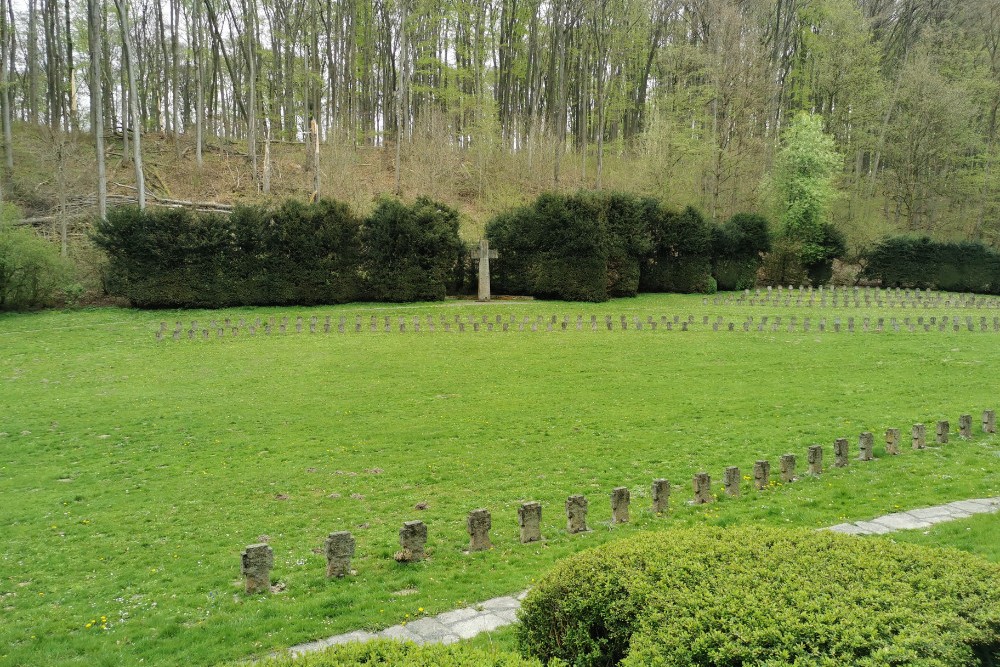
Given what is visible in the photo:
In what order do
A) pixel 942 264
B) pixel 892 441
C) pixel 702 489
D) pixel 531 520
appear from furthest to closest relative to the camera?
1. pixel 942 264
2. pixel 892 441
3. pixel 702 489
4. pixel 531 520

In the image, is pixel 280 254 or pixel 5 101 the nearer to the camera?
pixel 280 254

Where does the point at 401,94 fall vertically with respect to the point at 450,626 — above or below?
above

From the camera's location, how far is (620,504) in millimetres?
6918

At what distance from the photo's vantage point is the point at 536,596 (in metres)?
3.98

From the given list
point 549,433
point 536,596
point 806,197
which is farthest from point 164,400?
point 806,197

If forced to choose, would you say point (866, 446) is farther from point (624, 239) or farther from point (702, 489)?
point (624, 239)

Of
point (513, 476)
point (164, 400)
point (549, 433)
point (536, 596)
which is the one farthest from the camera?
point (164, 400)

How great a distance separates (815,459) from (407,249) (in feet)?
72.4

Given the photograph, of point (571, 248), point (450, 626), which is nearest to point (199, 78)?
point (571, 248)

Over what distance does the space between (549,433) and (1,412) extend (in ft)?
35.0

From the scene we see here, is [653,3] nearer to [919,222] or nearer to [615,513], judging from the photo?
[919,222]

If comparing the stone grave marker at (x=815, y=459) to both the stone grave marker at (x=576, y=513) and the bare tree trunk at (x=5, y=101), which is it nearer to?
the stone grave marker at (x=576, y=513)

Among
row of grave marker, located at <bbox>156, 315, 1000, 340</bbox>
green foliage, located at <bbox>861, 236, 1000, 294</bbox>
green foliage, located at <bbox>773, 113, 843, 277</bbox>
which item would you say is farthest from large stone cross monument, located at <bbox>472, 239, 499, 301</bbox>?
green foliage, located at <bbox>861, 236, 1000, 294</bbox>

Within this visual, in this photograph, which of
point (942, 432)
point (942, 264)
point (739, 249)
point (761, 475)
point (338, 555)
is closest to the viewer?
point (338, 555)
